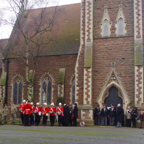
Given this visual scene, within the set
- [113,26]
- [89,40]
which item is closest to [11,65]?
[89,40]

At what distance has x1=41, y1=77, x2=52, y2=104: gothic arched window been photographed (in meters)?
26.0

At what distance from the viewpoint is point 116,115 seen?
61.1ft

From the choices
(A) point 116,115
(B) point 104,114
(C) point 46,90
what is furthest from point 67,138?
(C) point 46,90

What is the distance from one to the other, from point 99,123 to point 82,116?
4.25ft

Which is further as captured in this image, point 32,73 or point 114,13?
point 32,73

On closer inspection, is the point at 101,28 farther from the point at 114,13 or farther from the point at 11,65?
the point at 11,65

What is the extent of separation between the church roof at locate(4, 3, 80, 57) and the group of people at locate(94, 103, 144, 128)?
22.1 ft

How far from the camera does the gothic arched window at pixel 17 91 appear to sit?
26.9 meters

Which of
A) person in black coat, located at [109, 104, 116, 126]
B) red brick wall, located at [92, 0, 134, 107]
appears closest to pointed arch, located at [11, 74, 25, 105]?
red brick wall, located at [92, 0, 134, 107]

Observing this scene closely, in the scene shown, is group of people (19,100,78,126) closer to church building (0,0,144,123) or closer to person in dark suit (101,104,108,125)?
church building (0,0,144,123)

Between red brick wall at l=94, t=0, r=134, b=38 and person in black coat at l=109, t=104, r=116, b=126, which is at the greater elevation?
red brick wall at l=94, t=0, r=134, b=38

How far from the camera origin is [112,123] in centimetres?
1956

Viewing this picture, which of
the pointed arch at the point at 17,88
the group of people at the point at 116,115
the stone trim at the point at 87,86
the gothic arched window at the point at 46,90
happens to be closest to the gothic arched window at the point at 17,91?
the pointed arch at the point at 17,88

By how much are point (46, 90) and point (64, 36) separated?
5.30m
